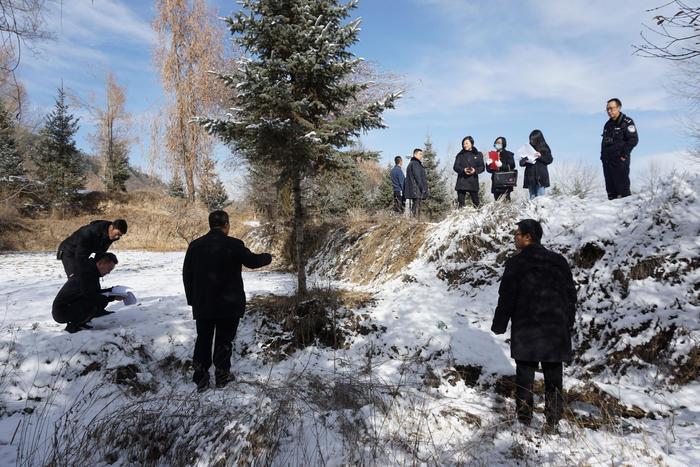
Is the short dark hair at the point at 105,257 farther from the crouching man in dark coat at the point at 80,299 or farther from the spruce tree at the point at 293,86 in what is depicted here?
the spruce tree at the point at 293,86

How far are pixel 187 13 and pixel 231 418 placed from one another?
25307 millimetres

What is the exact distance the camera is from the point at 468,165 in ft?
30.2

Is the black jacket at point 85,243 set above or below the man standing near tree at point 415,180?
below

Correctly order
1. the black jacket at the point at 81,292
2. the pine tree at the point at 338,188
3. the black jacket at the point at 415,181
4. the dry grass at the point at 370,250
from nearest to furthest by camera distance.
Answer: the black jacket at the point at 81,292 → the pine tree at the point at 338,188 → the dry grass at the point at 370,250 → the black jacket at the point at 415,181

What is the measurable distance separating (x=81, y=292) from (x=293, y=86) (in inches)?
179

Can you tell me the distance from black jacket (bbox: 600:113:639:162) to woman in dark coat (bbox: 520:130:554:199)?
1.40 metres

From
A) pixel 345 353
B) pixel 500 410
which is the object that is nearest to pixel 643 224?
pixel 500 410

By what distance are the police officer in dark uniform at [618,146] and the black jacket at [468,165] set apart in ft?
9.15

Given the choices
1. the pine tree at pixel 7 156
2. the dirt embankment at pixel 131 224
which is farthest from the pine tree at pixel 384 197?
the pine tree at pixel 7 156

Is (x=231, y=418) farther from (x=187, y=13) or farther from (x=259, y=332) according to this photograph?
(x=187, y=13)

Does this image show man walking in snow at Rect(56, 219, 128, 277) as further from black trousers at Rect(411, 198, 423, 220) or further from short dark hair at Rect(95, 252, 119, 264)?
black trousers at Rect(411, 198, 423, 220)

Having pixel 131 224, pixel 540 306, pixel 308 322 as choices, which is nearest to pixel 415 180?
pixel 308 322

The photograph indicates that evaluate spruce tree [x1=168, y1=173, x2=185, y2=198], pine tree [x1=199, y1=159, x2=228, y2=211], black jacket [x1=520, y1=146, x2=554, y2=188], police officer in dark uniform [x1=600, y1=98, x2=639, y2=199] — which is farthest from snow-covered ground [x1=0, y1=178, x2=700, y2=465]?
spruce tree [x1=168, y1=173, x2=185, y2=198]

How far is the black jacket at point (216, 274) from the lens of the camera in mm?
4094
